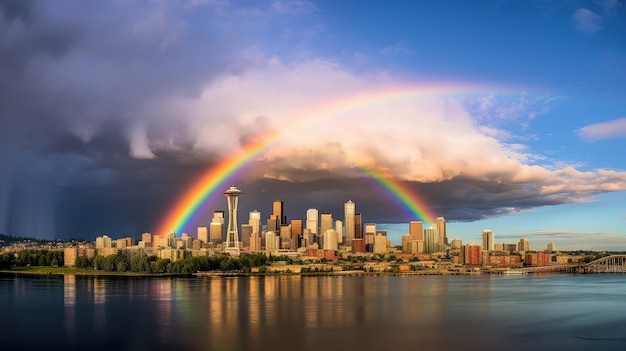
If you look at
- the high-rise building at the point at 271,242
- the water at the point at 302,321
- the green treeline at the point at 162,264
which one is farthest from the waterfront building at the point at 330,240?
the water at the point at 302,321

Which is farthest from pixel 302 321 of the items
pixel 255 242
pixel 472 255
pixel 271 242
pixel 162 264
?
pixel 255 242

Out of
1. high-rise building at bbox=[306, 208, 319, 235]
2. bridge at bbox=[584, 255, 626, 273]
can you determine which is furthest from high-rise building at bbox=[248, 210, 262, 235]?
bridge at bbox=[584, 255, 626, 273]

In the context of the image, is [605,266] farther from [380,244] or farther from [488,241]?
[380,244]

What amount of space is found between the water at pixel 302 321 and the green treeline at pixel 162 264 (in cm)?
3304

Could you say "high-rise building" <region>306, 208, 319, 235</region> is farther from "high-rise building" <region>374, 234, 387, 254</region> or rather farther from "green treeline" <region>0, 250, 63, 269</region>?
"green treeline" <region>0, 250, 63, 269</region>

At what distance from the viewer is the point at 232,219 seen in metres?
148

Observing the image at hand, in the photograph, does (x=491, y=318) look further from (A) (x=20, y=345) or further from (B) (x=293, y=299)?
(A) (x=20, y=345)

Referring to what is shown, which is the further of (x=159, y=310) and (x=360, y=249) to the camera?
(x=360, y=249)

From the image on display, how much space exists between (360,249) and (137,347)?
13751 cm

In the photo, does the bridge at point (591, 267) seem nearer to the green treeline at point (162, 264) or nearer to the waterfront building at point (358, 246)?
the waterfront building at point (358, 246)

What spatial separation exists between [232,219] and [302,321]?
11611 centimetres

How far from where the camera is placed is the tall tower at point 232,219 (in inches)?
5586

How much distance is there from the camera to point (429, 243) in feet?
568

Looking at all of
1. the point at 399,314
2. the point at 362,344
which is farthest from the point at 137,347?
the point at 399,314
